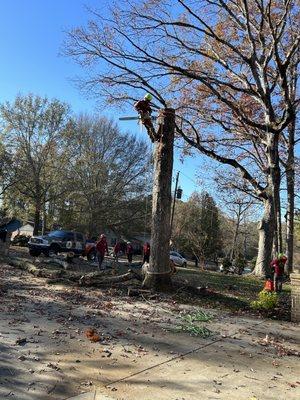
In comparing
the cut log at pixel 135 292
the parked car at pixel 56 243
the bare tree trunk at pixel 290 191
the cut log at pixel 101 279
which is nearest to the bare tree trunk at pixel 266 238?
the bare tree trunk at pixel 290 191

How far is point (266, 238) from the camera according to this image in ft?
71.3

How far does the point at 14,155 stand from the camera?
45469mm

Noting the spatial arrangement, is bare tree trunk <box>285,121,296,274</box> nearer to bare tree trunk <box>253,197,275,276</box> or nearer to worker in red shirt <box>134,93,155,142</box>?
bare tree trunk <box>253,197,275,276</box>

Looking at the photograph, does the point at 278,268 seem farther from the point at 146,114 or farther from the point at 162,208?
the point at 146,114

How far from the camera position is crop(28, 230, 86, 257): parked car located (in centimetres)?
2834

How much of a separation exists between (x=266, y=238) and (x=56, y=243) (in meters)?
13.2

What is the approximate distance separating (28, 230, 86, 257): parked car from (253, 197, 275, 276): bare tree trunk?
12304mm

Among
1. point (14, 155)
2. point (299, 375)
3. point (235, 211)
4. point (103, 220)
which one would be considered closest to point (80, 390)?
point (299, 375)

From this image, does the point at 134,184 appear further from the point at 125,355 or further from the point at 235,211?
the point at 125,355

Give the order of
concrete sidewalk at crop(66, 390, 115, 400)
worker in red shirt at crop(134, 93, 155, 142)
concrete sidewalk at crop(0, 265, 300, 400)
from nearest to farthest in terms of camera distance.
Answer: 1. concrete sidewalk at crop(66, 390, 115, 400)
2. concrete sidewalk at crop(0, 265, 300, 400)
3. worker in red shirt at crop(134, 93, 155, 142)

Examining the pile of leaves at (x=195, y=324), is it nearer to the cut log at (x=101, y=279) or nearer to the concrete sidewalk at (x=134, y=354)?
the concrete sidewalk at (x=134, y=354)

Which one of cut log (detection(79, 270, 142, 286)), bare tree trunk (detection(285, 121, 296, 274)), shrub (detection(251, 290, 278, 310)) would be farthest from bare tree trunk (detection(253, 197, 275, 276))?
shrub (detection(251, 290, 278, 310))

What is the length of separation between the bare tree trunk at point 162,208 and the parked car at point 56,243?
16946 mm

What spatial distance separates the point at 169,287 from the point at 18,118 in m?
37.3
